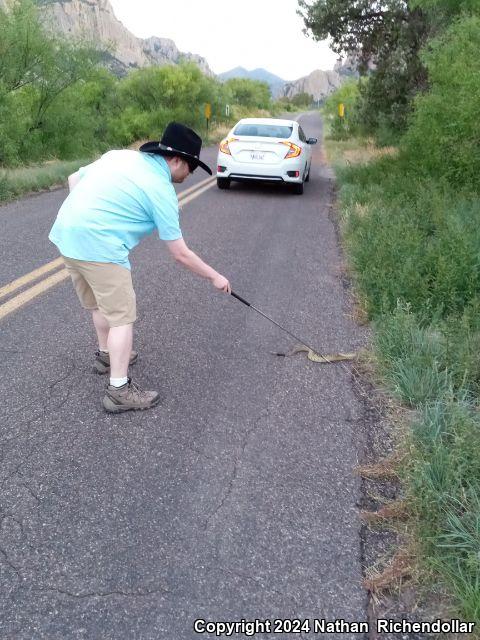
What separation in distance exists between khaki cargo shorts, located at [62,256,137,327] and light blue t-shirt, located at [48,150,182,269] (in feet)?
0.19

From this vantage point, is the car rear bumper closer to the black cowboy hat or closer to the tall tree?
the tall tree

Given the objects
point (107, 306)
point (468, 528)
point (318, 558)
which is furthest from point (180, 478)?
point (468, 528)

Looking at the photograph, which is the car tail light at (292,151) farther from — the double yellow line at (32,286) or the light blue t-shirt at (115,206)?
the light blue t-shirt at (115,206)

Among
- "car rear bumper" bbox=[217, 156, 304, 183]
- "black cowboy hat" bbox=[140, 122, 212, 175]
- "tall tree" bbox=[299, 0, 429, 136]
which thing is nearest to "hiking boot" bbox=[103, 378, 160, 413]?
"black cowboy hat" bbox=[140, 122, 212, 175]

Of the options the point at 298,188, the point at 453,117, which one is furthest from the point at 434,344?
the point at 298,188

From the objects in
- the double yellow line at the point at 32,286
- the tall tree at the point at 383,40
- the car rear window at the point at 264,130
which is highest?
the tall tree at the point at 383,40

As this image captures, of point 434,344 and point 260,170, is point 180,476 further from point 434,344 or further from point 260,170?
point 260,170

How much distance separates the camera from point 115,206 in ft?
9.87

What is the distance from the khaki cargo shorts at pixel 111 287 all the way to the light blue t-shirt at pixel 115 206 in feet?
0.19

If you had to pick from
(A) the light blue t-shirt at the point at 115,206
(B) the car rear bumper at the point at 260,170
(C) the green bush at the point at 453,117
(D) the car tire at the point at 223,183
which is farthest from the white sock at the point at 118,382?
(D) the car tire at the point at 223,183

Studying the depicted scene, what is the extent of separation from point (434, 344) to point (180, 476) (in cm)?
Answer: 206

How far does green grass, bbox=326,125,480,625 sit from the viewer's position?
7.32 feet

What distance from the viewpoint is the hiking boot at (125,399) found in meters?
3.31

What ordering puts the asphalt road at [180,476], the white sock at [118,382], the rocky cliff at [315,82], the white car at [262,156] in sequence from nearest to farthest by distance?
the asphalt road at [180,476] < the white sock at [118,382] < the white car at [262,156] < the rocky cliff at [315,82]
